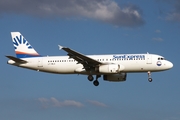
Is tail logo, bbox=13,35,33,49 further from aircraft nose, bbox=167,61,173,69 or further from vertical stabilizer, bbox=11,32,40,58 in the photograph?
aircraft nose, bbox=167,61,173,69

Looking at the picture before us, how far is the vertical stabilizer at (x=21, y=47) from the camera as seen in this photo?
7690cm

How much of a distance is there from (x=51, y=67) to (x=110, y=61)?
8948 millimetres

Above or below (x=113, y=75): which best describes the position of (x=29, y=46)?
above

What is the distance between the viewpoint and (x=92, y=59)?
229ft

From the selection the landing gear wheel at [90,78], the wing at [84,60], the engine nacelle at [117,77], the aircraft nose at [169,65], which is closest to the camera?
the wing at [84,60]

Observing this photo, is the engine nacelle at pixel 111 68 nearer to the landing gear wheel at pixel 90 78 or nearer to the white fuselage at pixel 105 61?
the white fuselage at pixel 105 61

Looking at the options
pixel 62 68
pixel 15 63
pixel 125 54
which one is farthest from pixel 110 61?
pixel 15 63

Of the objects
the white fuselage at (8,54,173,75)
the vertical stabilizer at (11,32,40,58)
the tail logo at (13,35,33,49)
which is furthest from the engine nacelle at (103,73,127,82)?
the tail logo at (13,35,33,49)

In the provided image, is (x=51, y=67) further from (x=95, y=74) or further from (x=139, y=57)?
(x=139, y=57)

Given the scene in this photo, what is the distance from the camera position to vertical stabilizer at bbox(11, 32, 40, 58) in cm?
7690

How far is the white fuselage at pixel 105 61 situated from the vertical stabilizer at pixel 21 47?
205cm

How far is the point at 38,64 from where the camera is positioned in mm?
73875

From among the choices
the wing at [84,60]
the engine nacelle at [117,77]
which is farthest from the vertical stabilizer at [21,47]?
the engine nacelle at [117,77]

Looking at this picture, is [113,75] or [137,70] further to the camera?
[113,75]
